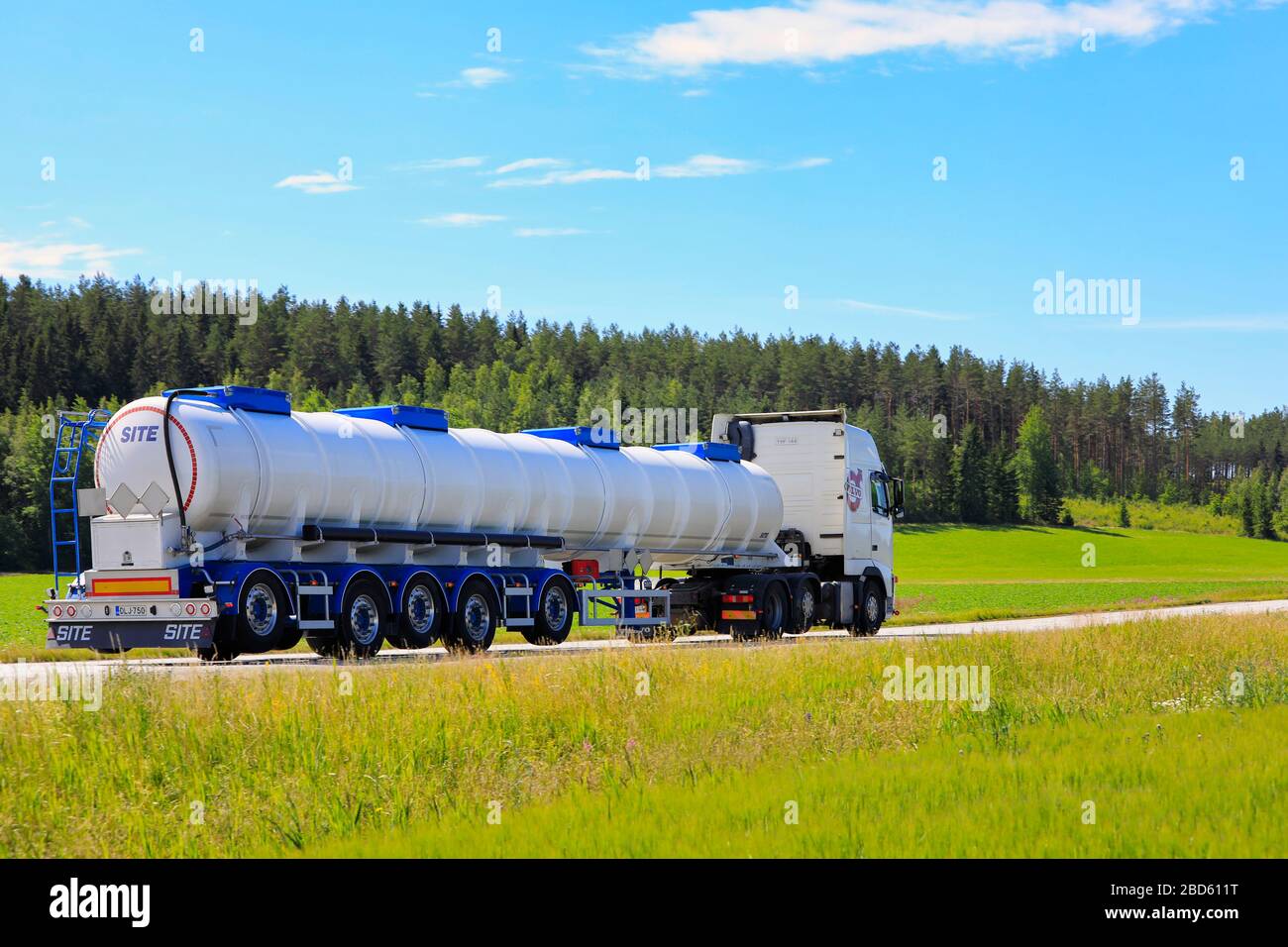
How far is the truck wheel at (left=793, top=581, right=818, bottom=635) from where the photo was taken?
3145cm

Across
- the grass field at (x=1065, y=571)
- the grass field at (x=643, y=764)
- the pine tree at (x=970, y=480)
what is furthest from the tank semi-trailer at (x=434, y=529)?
the pine tree at (x=970, y=480)

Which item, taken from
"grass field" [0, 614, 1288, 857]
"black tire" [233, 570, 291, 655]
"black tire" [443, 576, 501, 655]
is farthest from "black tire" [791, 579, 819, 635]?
"grass field" [0, 614, 1288, 857]

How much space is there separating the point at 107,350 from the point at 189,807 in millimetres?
142804

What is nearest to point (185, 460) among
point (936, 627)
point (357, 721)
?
point (357, 721)

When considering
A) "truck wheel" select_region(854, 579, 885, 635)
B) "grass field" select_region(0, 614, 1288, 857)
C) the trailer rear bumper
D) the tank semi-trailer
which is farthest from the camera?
"truck wheel" select_region(854, 579, 885, 635)

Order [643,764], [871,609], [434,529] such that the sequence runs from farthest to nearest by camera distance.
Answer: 1. [871,609]
2. [434,529]
3. [643,764]

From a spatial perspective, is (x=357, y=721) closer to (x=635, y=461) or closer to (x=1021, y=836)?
(x=1021, y=836)

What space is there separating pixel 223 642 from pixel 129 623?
1.27m

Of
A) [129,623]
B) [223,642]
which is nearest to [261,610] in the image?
[223,642]

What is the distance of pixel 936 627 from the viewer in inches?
1382

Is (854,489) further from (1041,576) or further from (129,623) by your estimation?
(1041,576)

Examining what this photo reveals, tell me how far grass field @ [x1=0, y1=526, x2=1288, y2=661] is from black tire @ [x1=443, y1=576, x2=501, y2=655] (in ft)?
17.9

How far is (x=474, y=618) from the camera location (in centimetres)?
2431

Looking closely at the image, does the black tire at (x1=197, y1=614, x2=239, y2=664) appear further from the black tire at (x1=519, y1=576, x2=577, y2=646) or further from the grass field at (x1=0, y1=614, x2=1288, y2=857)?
the black tire at (x1=519, y1=576, x2=577, y2=646)
